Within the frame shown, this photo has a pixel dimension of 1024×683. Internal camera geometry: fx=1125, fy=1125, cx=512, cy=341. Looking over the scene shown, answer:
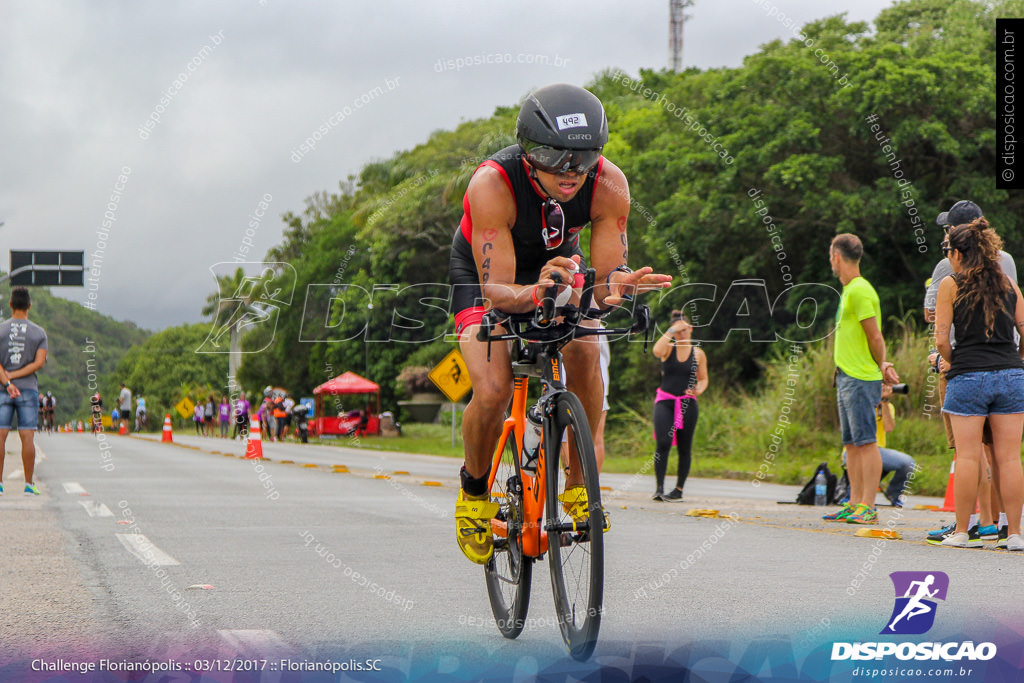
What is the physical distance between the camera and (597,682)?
3.67 metres

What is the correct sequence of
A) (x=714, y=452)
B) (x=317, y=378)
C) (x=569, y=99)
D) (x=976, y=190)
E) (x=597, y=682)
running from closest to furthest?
(x=597, y=682) → (x=569, y=99) → (x=714, y=452) → (x=976, y=190) → (x=317, y=378)

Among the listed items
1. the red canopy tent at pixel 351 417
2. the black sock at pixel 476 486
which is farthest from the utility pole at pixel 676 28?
the black sock at pixel 476 486

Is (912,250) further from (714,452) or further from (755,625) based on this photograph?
(755,625)

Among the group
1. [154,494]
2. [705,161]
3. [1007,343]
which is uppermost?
[705,161]

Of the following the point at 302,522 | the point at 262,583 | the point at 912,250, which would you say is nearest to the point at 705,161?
the point at 912,250

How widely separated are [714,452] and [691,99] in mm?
15397

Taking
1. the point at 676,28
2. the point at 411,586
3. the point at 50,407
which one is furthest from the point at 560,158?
the point at 676,28

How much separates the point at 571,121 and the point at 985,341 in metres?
4.37

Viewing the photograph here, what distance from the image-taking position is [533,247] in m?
4.71

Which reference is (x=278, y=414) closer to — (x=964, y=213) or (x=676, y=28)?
(x=676, y=28)

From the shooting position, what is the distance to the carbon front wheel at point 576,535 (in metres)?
3.78

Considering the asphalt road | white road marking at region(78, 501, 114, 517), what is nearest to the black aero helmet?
the asphalt road

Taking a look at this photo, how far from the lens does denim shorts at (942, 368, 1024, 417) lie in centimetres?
724

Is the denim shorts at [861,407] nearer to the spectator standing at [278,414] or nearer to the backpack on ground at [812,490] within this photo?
the backpack on ground at [812,490]
